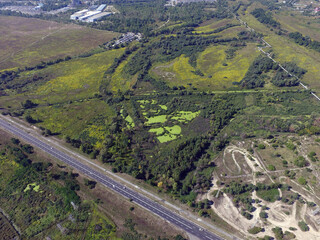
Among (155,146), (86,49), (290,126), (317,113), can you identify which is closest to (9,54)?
(86,49)

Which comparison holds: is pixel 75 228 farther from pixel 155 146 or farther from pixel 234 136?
pixel 234 136

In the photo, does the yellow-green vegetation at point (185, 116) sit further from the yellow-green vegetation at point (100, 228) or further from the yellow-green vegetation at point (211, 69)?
the yellow-green vegetation at point (100, 228)

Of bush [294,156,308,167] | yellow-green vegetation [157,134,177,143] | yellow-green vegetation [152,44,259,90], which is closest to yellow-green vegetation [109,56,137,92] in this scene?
yellow-green vegetation [152,44,259,90]

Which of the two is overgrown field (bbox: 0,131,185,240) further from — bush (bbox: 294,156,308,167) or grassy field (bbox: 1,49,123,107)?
bush (bbox: 294,156,308,167)

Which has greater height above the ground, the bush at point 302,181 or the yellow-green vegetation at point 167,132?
the bush at point 302,181

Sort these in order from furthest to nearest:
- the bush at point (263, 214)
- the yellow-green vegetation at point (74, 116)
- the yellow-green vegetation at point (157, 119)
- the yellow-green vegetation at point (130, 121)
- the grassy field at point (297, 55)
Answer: the grassy field at point (297, 55)
the yellow-green vegetation at point (157, 119)
the yellow-green vegetation at point (130, 121)
the yellow-green vegetation at point (74, 116)
the bush at point (263, 214)

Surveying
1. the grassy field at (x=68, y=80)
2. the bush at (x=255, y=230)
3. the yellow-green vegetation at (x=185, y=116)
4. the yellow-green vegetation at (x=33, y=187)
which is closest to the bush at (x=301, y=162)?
the bush at (x=255, y=230)

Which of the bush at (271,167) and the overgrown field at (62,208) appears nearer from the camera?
the overgrown field at (62,208)
